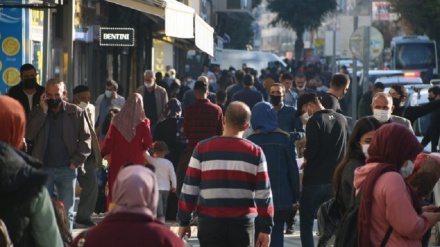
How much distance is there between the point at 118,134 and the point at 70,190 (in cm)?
232

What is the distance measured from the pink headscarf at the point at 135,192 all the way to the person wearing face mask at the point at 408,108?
9.94 meters

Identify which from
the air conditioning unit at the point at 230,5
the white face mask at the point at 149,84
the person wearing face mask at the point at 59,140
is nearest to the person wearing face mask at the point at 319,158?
the person wearing face mask at the point at 59,140

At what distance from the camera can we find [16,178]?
22.1ft

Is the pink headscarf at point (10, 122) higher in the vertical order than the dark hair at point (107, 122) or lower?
higher

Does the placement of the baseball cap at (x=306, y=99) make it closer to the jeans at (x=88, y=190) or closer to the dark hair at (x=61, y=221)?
the jeans at (x=88, y=190)

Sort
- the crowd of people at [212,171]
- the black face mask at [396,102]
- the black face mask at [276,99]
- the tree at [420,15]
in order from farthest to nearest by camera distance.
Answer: the tree at [420,15], the black face mask at [396,102], the black face mask at [276,99], the crowd of people at [212,171]

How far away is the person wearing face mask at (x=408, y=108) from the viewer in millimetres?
15664

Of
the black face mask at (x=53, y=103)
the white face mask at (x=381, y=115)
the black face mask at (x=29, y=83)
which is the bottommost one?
the white face mask at (x=381, y=115)

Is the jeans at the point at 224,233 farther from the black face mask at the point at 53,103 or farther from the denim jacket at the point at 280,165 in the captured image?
the black face mask at the point at 53,103

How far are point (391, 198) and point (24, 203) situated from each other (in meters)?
2.02

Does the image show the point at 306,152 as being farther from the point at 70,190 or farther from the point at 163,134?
the point at 163,134

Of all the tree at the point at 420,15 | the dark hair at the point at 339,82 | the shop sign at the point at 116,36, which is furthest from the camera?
the tree at the point at 420,15

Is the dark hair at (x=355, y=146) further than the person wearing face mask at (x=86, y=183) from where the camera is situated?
No

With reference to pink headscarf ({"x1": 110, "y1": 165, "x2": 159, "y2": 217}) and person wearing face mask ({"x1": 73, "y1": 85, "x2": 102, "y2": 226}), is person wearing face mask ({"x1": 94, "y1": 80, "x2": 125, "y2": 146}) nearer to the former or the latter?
person wearing face mask ({"x1": 73, "y1": 85, "x2": 102, "y2": 226})
